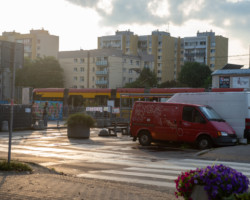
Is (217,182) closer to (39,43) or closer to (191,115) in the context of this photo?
(191,115)

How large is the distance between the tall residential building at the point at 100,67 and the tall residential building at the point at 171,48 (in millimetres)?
15052

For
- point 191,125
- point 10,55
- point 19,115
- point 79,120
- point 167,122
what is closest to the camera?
point 10,55

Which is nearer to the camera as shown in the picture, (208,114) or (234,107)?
(208,114)

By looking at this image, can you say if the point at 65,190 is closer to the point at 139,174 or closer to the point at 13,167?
the point at 13,167

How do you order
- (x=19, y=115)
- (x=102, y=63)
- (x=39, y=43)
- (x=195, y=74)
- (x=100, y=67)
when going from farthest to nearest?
(x=39, y=43) → (x=195, y=74) → (x=100, y=67) → (x=102, y=63) → (x=19, y=115)

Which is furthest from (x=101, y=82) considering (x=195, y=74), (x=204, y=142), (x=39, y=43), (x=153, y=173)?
(x=153, y=173)

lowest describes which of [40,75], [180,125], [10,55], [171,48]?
[180,125]

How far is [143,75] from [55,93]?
38.6 m

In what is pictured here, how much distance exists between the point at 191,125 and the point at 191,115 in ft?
1.47

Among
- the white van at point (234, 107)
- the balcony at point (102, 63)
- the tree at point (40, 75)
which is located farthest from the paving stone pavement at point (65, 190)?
the tree at point (40, 75)

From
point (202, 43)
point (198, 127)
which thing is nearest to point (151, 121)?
point (198, 127)

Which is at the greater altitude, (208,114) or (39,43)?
(39,43)

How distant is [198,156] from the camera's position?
14547mm

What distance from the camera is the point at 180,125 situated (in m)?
17.8
